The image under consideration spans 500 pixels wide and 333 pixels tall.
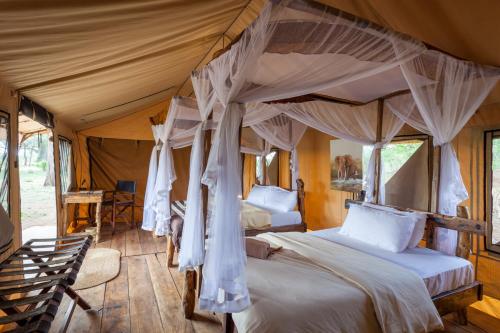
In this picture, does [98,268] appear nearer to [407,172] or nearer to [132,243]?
[132,243]

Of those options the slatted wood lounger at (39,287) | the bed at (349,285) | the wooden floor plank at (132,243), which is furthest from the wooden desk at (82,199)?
the bed at (349,285)

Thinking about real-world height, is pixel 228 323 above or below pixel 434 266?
below

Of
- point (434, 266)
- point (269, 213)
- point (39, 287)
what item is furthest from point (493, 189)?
point (39, 287)

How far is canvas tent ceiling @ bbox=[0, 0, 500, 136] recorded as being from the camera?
1396 millimetres

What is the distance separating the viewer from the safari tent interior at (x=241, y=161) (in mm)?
1611

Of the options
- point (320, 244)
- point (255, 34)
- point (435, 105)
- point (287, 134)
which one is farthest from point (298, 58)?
point (287, 134)

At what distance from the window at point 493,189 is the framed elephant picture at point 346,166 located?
174 cm

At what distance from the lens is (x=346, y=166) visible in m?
4.68

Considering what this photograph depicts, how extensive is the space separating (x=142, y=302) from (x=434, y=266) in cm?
253

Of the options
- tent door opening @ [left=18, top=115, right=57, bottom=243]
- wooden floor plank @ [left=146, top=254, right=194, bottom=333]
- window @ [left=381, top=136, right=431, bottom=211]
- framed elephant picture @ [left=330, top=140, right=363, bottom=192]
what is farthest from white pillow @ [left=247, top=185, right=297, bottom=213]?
tent door opening @ [left=18, top=115, right=57, bottom=243]

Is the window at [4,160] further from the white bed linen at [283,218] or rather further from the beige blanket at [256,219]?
the white bed linen at [283,218]

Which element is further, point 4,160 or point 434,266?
point 4,160

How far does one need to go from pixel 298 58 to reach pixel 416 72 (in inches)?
39.3

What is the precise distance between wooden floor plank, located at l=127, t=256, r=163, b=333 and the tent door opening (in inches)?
77.0
